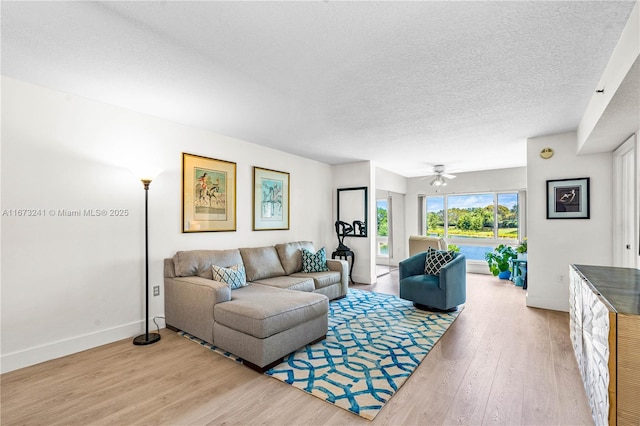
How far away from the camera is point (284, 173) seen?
5.19 m

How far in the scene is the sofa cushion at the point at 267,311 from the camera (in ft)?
8.14

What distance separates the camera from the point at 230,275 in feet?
11.3

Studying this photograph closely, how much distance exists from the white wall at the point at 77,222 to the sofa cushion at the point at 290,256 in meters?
1.25

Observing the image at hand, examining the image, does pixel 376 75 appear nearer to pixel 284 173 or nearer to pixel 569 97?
A: pixel 569 97

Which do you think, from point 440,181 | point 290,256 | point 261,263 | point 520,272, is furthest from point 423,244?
point 261,263

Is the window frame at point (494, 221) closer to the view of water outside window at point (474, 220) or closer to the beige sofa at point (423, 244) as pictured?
the view of water outside window at point (474, 220)

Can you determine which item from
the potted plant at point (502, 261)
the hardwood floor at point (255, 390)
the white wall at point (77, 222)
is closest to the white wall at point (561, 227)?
the hardwood floor at point (255, 390)

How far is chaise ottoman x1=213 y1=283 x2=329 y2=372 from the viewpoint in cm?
247

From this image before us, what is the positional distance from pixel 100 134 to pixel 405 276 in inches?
165

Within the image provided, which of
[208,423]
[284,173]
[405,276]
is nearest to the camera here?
[208,423]

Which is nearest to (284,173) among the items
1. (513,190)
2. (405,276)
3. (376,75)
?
(405,276)

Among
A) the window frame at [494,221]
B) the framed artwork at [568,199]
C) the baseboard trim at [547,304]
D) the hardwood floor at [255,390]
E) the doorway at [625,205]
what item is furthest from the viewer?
the window frame at [494,221]

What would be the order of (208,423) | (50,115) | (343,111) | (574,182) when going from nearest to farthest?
(208,423)
(50,115)
(343,111)
(574,182)

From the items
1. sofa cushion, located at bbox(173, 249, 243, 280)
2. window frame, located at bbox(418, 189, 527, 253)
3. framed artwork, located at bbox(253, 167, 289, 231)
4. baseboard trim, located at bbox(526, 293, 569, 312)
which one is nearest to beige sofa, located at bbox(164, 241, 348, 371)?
sofa cushion, located at bbox(173, 249, 243, 280)
